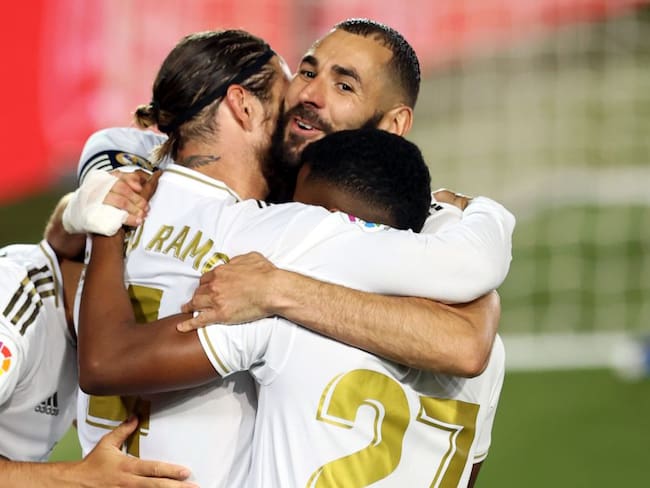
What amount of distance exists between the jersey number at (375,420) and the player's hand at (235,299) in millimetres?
271

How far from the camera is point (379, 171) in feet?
9.80

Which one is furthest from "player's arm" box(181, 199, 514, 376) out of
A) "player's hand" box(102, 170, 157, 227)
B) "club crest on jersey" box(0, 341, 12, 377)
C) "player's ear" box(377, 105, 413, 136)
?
"player's ear" box(377, 105, 413, 136)

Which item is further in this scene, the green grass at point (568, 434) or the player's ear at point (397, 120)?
the green grass at point (568, 434)

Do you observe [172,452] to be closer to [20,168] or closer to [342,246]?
[342,246]

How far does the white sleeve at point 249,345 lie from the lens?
2.86 metres

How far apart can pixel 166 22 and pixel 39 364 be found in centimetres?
592

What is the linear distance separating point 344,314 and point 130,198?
70cm

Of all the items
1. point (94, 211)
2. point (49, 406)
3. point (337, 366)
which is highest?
point (94, 211)

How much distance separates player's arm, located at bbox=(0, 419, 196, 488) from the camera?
9.89ft

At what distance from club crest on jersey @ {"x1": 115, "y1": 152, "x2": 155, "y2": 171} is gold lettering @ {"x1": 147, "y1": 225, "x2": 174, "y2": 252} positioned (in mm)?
461

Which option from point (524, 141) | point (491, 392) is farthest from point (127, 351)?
point (524, 141)

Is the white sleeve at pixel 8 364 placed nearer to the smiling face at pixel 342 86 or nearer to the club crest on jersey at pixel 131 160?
the club crest on jersey at pixel 131 160

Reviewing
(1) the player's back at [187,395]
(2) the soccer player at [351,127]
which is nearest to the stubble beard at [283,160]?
(2) the soccer player at [351,127]

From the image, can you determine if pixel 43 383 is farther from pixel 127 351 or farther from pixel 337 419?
pixel 337 419
